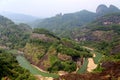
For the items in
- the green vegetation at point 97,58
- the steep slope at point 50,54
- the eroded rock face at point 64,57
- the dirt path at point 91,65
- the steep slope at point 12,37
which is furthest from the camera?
the steep slope at point 12,37

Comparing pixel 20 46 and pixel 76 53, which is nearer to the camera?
pixel 76 53

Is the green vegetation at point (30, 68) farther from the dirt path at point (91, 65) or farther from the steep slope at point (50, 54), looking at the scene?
the dirt path at point (91, 65)

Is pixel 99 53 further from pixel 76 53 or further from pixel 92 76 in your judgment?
pixel 92 76

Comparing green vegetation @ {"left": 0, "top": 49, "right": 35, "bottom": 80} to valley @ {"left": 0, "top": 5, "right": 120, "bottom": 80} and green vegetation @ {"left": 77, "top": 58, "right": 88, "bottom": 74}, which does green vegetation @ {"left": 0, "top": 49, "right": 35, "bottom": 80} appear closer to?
valley @ {"left": 0, "top": 5, "right": 120, "bottom": 80}

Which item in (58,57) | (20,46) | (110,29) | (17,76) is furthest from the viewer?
(110,29)

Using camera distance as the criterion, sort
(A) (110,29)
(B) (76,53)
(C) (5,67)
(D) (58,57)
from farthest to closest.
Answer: (A) (110,29)
(B) (76,53)
(D) (58,57)
(C) (5,67)

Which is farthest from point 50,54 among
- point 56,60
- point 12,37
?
point 12,37

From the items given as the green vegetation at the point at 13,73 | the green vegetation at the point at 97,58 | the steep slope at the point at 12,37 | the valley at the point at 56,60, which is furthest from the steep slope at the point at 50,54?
the steep slope at the point at 12,37

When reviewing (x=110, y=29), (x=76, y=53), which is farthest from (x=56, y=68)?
(x=110, y=29)
